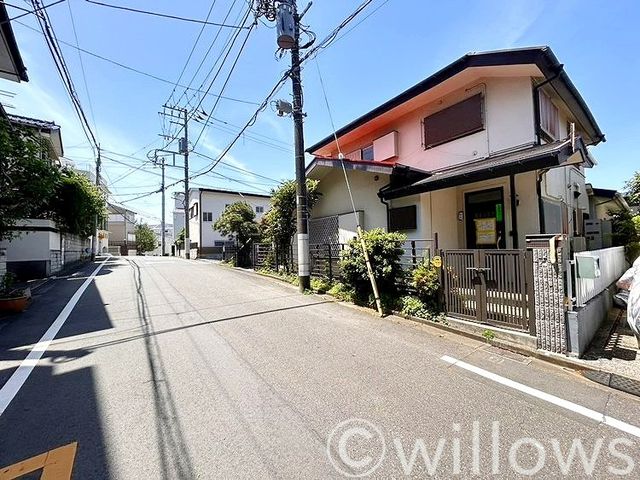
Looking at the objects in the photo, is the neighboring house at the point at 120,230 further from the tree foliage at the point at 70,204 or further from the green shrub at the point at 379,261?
the green shrub at the point at 379,261

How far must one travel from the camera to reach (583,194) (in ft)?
37.4

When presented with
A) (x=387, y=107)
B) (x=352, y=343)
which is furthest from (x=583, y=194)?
(x=352, y=343)

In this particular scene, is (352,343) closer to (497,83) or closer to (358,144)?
(497,83)

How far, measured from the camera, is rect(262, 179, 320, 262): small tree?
461 inches

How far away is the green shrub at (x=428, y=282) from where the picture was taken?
6.12 meters

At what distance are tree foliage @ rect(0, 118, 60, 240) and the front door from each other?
1104cm

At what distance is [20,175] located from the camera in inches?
287

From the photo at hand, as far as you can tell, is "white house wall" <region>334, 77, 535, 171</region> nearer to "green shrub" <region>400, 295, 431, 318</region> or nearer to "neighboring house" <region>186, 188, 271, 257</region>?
"green shrub" <region>400, 295, 431, 318</region>

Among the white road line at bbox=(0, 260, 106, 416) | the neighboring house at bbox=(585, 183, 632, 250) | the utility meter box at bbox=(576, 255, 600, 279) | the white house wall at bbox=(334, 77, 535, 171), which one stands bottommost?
the white road line at bbox=(0, 260, 106, 416)

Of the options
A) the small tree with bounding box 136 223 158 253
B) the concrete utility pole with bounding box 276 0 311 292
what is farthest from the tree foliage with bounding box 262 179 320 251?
the small tree with bounding box 136 223 158 253

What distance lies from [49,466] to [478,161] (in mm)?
9370

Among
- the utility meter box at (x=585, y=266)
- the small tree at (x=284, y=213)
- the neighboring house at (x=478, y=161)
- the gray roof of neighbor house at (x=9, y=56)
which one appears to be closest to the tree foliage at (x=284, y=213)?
the small tree at (x=284, y=213)

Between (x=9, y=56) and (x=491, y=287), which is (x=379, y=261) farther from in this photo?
(x=9, y=56)

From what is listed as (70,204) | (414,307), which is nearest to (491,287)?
(414,307)
